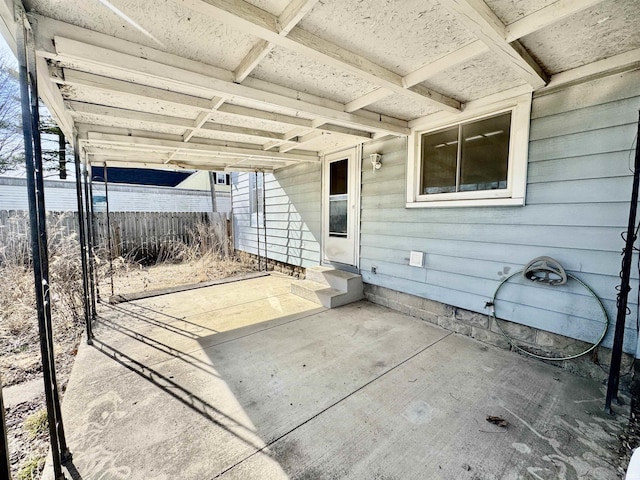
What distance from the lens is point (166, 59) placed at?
199cm

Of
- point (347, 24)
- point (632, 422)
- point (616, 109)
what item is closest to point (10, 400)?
point (347, 24)

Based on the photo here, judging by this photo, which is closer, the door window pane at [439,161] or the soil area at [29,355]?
the soil area at [29,355]

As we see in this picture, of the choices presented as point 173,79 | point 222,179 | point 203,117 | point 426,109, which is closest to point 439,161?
point 426,109

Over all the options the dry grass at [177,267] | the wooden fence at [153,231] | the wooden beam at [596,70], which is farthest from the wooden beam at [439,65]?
the wooden fence at [153,231]

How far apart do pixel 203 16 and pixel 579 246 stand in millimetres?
3314

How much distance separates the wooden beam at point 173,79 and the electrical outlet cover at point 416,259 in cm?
171

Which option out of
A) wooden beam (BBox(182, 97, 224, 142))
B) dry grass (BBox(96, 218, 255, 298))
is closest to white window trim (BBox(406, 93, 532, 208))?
Answer: wooden beam (BBox(182, 97, 224, 142))

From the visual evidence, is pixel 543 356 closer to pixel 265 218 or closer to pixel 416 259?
pixel 416 259

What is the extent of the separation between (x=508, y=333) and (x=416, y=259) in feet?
4.11

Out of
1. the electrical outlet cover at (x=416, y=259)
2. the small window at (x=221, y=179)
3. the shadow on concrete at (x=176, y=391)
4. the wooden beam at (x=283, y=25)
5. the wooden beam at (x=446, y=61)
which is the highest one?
the small window at (x=221, y=179)

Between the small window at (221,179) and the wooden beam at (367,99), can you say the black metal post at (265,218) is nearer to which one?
the wooden beam at (367,99)

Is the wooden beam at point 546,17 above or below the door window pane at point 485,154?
above

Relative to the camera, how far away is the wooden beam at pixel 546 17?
5.04 ft

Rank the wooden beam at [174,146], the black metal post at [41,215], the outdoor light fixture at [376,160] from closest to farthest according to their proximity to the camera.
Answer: the black metal post at [41,215], the wooden beam at [174,146], the outdoor light fixture at [376,160]
